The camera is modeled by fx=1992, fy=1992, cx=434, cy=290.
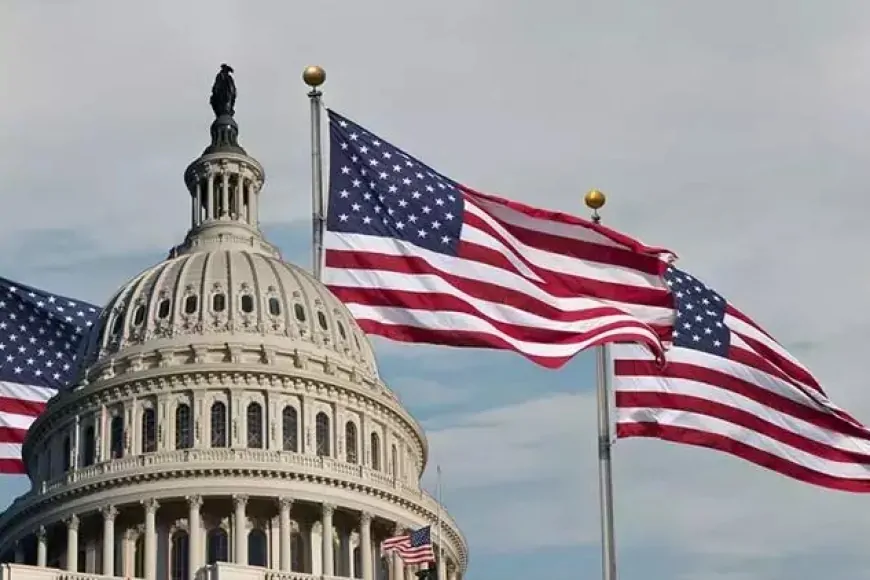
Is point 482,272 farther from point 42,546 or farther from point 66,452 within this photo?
point 66,452

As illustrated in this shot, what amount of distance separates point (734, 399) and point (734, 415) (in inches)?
19.3

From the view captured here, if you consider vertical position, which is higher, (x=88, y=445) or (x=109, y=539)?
(x=88, y=445)

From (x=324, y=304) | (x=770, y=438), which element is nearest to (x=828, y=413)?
(x=770, y=438)

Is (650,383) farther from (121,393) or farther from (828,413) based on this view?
(121,393)

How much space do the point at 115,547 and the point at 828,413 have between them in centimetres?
Answer: 5825

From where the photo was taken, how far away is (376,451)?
108000 millimetres

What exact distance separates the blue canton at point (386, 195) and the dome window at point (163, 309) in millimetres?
58860

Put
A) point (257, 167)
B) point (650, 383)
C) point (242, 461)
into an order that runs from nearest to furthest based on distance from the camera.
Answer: point (650, 383), point (242, 461), point (257, 167)

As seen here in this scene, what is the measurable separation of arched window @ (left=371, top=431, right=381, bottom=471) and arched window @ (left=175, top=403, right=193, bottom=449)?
10.2m

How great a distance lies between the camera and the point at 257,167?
390 feet

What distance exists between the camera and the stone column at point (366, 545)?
333 feet

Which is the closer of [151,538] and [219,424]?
[151,538]

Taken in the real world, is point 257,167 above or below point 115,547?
above

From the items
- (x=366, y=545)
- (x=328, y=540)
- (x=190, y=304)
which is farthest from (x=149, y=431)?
(x=366, y=545)
